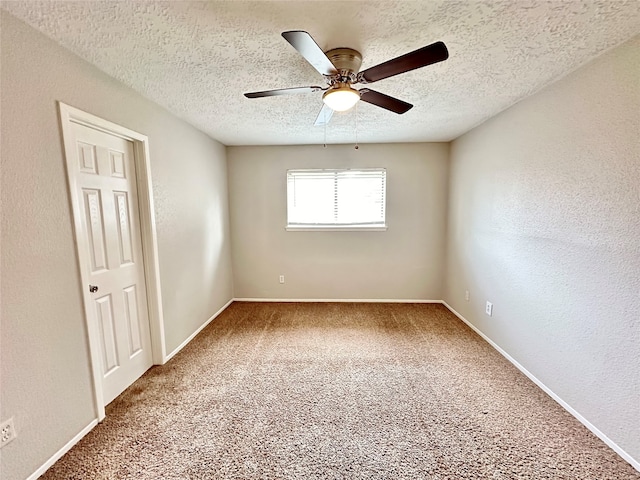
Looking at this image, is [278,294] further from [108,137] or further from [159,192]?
[108,137]

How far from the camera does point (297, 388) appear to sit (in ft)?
6.81

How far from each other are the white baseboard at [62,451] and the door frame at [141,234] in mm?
69

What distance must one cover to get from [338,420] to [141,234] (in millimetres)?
2117

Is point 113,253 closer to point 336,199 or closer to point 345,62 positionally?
point 345,62

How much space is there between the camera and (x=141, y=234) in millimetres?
2271

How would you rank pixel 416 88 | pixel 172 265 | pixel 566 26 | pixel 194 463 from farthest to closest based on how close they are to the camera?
pixel 172 265 < pixel 416 88 < pixel 194 463 < pixel 566 26

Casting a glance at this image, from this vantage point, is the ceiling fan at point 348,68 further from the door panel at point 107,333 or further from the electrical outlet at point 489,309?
the electrical outlet at point 489,309

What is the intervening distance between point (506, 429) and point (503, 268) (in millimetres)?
1388

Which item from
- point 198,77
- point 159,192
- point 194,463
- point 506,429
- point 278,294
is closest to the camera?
point 194,463

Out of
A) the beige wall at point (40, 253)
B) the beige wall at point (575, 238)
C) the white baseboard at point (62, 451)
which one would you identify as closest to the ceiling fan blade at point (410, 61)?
the beige wall at point (575, 238)

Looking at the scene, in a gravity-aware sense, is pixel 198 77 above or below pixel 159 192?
above

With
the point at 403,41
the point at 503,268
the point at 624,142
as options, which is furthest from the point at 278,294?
the point at 624,142

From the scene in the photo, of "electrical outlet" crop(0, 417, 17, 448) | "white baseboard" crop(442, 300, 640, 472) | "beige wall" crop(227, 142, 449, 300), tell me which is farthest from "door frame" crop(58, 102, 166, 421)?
"white baseboard" crop(442, 300, 640, 472)

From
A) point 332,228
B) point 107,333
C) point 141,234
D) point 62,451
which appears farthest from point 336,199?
point 62,451
